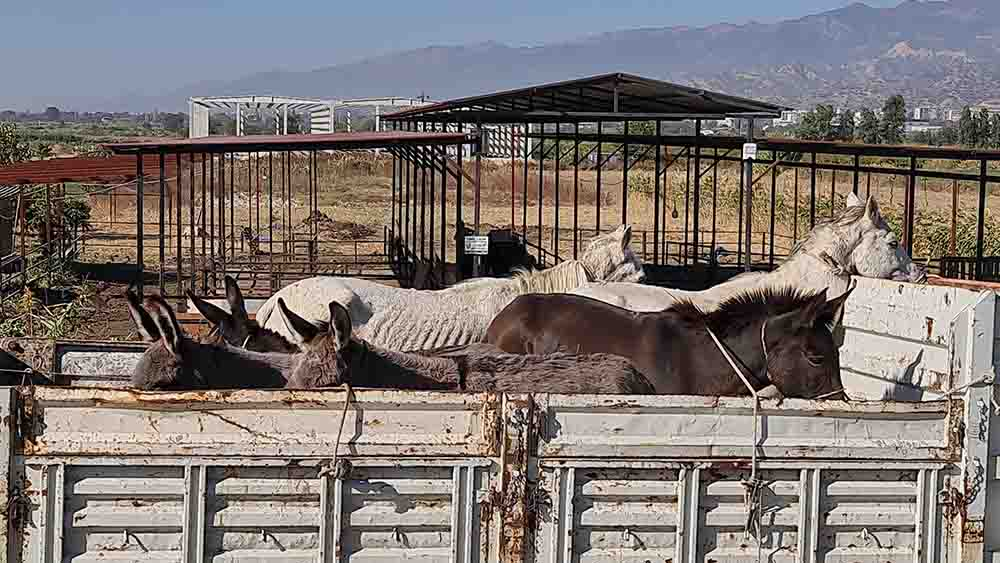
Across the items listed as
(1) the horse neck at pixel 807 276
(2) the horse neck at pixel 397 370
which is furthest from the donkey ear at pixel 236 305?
(1) the horse neck at pixel 807 276

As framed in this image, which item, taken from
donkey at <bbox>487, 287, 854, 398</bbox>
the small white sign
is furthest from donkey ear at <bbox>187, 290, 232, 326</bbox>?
the small white sign

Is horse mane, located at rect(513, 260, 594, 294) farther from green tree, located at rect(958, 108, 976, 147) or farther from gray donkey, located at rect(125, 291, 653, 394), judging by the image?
green tree, located at rect(958, 108, 976, 147)

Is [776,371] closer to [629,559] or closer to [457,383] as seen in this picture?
[457,383]

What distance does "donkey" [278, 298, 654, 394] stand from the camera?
5500 millimetres

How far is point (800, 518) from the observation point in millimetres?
4656

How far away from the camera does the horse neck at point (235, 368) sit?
18.4 feet

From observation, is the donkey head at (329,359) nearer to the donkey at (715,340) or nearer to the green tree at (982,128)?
the donkey at (715,340)

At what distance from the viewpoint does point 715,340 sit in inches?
277

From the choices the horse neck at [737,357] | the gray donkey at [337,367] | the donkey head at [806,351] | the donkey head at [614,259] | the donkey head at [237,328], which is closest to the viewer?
the gray donkey at [337,367]

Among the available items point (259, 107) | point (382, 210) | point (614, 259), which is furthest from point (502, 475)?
point (259, 107)

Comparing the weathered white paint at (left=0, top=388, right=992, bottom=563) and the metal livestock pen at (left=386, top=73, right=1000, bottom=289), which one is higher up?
the metal livestock pen at (left=386, top=73, right=1000, bottom=289)

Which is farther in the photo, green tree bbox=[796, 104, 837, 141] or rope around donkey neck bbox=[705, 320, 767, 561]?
green tree bbox=[796, 104, 837, 141]

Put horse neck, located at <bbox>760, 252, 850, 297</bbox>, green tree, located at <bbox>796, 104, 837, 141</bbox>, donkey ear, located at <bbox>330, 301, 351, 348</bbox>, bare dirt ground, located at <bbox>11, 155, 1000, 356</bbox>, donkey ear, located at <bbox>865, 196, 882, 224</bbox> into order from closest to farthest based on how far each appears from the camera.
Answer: donkey ear, located at <bbox>330, 301, 351, 348</bbox>
horse neck, located at <bbox>760, 252, 850, 297</bbox>
donkey ear, located at <bbox>865, 196, 882, 224</bbox>
bare dirt ground, located at <bbox>11, 155, 1000, 356</bbox>
green tree, located at <bbox>796, 104, 837, 141</bbox>

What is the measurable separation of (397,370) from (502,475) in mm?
1431
